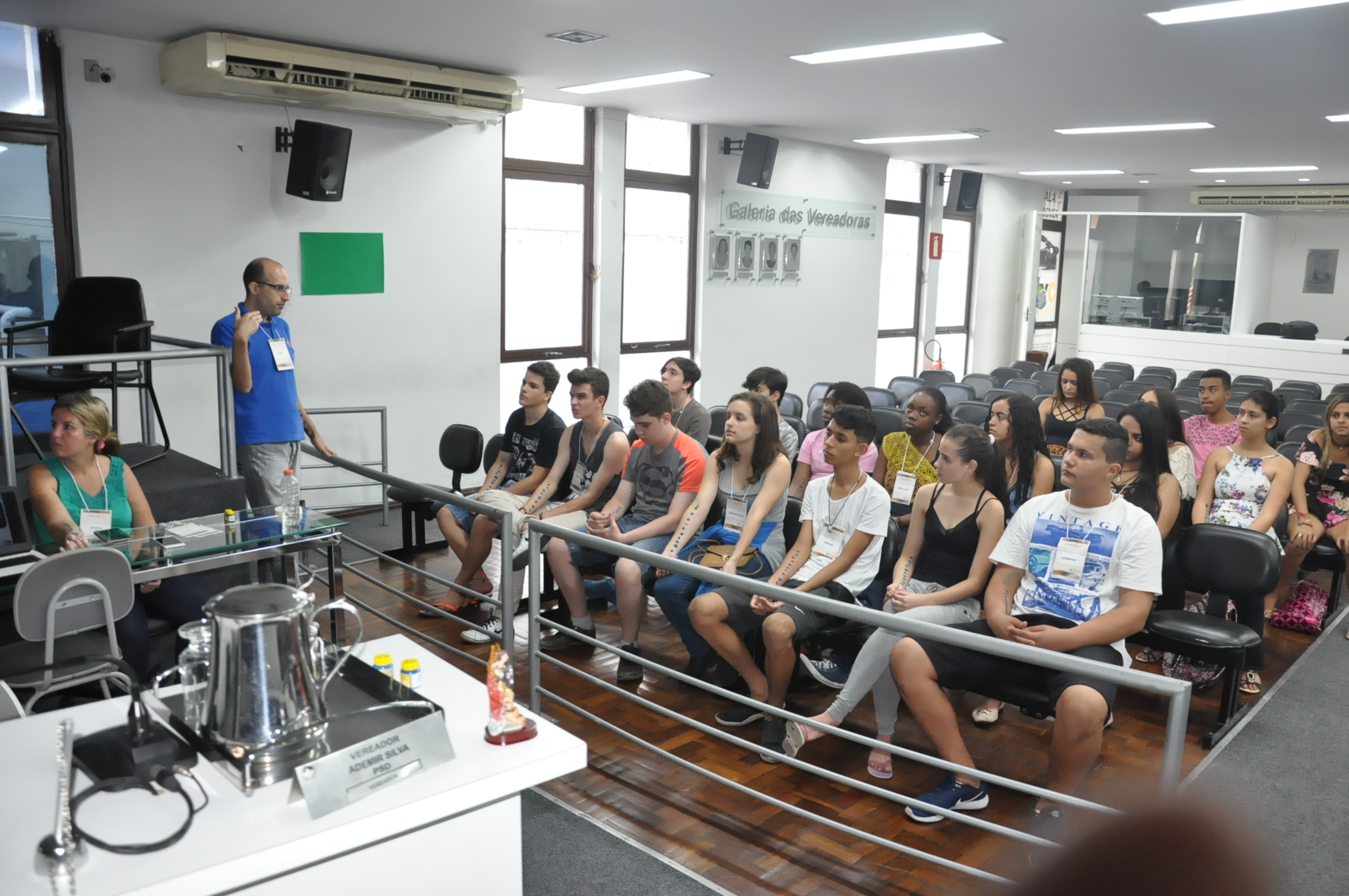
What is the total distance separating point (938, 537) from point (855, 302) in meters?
8.01

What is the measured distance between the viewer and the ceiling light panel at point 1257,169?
1131 centimetres

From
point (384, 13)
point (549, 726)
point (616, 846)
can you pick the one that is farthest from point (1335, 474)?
point (384, 13)

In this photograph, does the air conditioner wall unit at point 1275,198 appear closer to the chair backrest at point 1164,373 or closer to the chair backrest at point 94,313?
the chair backrest at point 1164,373

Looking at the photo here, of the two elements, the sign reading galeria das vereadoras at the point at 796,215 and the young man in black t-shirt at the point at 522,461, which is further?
the sign reading galeria das vereadoras at the point at 796,215

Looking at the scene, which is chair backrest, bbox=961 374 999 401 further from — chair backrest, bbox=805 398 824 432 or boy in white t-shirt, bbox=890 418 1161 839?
boy in white t-shirt, bbox=890 418 1161 839

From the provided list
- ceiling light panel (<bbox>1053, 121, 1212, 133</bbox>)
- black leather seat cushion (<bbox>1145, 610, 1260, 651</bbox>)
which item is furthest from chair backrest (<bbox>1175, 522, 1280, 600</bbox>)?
ceiling light panel (<bbox>1053, 121, 1212, 133</bbox>)

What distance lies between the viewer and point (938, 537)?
3656 mm

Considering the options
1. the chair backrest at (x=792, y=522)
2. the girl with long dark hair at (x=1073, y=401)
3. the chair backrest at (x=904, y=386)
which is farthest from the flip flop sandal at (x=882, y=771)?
the chair backrest at (x=904, y=386)

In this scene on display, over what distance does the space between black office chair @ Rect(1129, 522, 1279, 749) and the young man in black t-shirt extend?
2.81 m

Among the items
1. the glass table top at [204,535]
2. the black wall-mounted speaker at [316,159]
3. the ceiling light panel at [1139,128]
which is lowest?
the glass table top at [204,535]

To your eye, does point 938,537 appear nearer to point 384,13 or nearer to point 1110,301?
point 384,13

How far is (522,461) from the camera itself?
16.7ft

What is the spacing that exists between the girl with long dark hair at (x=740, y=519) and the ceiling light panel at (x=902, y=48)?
8.58 ft

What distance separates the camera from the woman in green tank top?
3.46 meters
